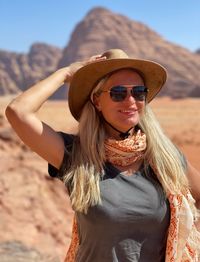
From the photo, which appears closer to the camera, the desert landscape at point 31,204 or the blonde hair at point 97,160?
the blonde hair at point 97,160

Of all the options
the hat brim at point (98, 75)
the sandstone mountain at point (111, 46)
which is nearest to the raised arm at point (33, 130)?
the hat brim at point (98, 75)

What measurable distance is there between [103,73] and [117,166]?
0.42m

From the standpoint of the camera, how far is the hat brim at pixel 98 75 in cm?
207

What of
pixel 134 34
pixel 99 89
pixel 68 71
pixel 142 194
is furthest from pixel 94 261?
pixel 134 34

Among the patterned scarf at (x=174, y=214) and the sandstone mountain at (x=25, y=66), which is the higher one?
the patterned scarf at (x=174, y=214)

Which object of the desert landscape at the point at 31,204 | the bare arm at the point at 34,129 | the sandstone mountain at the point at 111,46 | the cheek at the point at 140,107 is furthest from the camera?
the sandstone mountain at the point at 111,46

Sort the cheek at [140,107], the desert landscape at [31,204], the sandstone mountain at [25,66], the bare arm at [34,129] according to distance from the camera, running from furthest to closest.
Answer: the sandstone mountain at [25,66]
the desert landscape at [31,204]
the cheek at [140,107]
the bare arm at [34,129]

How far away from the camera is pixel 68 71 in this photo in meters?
2.25

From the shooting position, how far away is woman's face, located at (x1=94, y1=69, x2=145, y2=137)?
2059mm

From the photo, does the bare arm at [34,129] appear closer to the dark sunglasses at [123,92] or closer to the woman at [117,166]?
the woman at [117,166]

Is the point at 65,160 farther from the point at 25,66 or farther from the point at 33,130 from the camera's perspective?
the point at 25,66

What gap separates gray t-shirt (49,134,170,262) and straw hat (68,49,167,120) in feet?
1.36

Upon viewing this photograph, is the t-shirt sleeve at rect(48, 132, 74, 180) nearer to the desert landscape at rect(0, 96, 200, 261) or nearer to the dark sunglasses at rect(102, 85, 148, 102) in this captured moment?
the dark sunglasses at rect(102, 85, 148, 102)

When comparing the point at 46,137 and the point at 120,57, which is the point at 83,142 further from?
the point at 120,57
